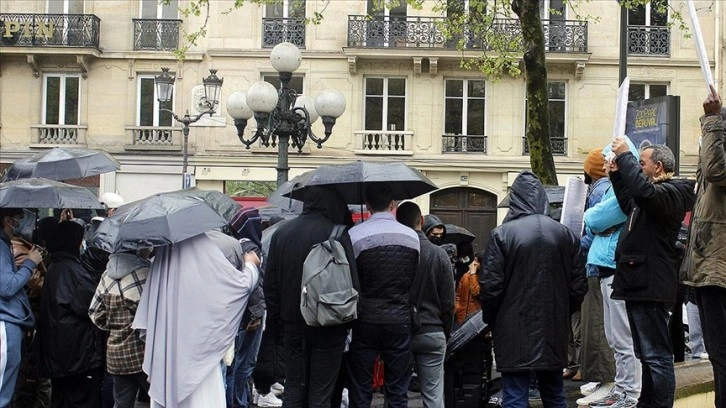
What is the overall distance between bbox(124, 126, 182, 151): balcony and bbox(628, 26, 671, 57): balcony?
1466cm

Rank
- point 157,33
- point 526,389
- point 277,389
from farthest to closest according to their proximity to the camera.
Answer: point 157,33 < point 277,389 < point 526,389

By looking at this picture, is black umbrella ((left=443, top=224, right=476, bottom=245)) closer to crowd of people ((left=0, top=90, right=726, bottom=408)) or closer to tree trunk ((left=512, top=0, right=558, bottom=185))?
tree trunk ((left=512, top=0, right=558, bottom=185))

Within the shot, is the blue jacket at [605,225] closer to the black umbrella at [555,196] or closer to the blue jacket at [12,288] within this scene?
the black umbrella at [555,196]

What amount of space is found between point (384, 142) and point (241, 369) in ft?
70.3

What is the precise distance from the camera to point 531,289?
721 cm

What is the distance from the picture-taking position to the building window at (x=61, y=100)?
101ft

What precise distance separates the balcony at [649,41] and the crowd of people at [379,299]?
934 inches

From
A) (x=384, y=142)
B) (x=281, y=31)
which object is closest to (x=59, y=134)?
(x=281, y=31)

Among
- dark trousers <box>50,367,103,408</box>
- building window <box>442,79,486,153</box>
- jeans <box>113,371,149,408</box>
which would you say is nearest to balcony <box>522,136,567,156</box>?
building window <box>442,79,486,153</box>

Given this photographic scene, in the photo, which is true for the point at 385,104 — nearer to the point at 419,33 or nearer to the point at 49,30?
the point at 419,33

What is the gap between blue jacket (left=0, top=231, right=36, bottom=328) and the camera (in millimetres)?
7363

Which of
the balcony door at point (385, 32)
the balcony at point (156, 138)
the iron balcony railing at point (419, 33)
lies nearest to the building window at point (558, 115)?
the iron balcony railing at point (419, 33)

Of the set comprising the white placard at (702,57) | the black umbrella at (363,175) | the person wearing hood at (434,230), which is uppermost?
the white placard at (702,57)

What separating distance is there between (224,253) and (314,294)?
99 cm
